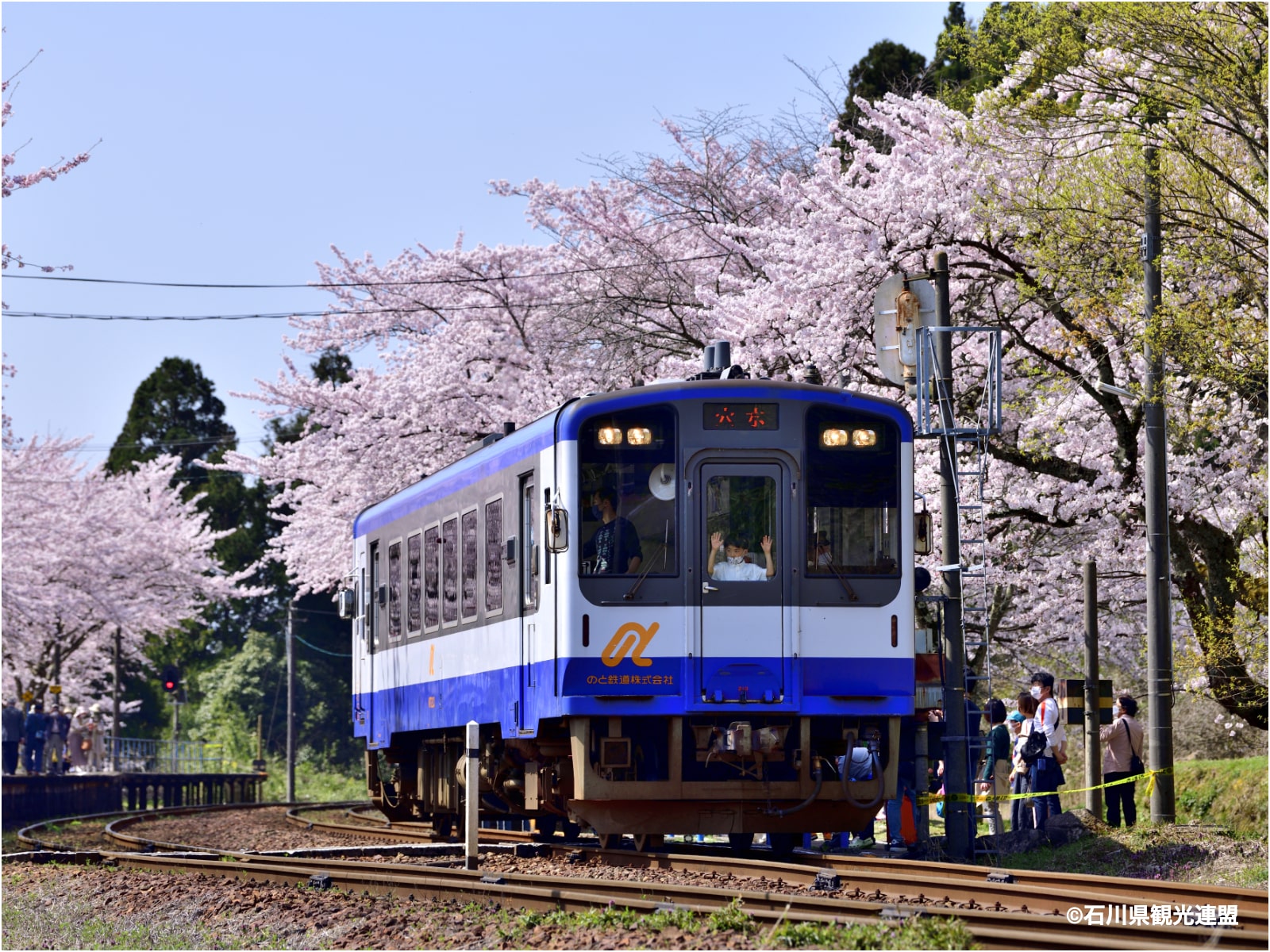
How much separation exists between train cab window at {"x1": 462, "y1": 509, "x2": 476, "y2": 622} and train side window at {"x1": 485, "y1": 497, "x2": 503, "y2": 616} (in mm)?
376

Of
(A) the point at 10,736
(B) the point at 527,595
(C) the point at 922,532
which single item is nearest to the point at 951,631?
(C) the point at 922,532

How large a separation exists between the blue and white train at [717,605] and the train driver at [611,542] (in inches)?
0.4

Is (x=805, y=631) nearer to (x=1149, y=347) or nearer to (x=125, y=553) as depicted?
(x=1149, y=347)

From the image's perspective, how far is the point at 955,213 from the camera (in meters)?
19.9

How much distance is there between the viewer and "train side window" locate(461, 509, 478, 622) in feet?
48.7

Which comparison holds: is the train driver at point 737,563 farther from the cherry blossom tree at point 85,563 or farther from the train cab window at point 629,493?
the cherry blossom tree at point 85,563

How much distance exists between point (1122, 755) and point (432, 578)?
6640 mm

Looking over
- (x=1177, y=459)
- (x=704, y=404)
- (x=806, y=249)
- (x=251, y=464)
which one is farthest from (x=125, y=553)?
(x=704, y=404)

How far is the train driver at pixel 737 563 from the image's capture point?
41.4ft

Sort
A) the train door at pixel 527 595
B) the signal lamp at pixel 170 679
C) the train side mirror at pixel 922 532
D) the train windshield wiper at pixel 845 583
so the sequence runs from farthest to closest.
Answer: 1. the signal lamp at pixel 170 679
2. the train side mirror at pixel 922 532
3. the train door at pixel 527 595
4. the train windshield wiper at pixel 845 583

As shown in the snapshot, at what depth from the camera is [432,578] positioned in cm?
1631

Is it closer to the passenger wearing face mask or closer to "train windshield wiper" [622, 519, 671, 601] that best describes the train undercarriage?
"train windshield wiper" [622, 519, 671, 601]

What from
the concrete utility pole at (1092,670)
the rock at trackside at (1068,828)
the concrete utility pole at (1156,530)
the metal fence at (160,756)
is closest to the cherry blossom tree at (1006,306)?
the concrete utility pole at (1156,530)

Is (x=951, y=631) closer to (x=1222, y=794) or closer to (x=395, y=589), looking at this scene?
(x=1222, y=794)
